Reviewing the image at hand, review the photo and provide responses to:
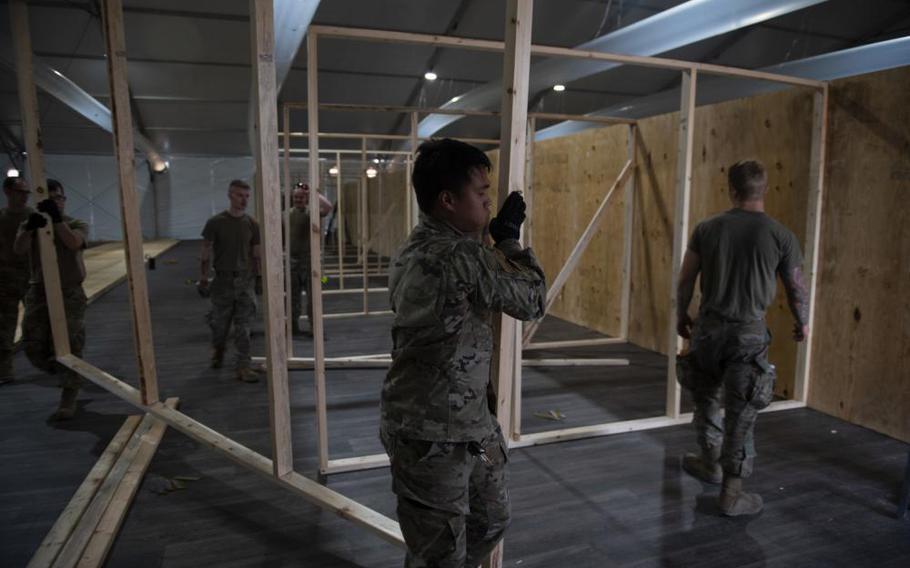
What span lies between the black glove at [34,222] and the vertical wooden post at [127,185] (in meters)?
0.91

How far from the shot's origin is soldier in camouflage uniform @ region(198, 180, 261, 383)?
4742 millimetres

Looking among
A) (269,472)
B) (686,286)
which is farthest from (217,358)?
(686,286)

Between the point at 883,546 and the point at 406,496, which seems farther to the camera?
the point at 883,546

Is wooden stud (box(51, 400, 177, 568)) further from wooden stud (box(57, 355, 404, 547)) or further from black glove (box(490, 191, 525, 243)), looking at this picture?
black glove (box(490, 191, 525, 243))

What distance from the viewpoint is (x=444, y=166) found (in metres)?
1.47

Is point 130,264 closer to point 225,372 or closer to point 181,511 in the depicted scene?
point 181,511

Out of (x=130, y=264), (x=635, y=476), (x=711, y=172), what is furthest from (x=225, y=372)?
(x=711, y=172)

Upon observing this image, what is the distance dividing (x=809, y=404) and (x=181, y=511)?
4.31 metres

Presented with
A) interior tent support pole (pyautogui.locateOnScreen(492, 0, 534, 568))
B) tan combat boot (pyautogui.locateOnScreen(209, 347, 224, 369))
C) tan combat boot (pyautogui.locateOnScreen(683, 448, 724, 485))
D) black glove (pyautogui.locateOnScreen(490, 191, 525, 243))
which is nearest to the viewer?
black glove (pyautogui.locateOnScreen(490, 191, 525, 243))

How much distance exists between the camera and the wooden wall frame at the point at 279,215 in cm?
179

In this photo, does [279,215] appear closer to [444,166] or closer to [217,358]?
[444,166]

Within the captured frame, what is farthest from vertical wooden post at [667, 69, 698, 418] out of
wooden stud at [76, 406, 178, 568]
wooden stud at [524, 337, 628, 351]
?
wooden stud at [76, 406, 178, 568]

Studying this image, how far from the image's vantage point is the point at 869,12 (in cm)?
720

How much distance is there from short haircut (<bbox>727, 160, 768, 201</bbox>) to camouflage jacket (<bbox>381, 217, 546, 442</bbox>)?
1746mm
